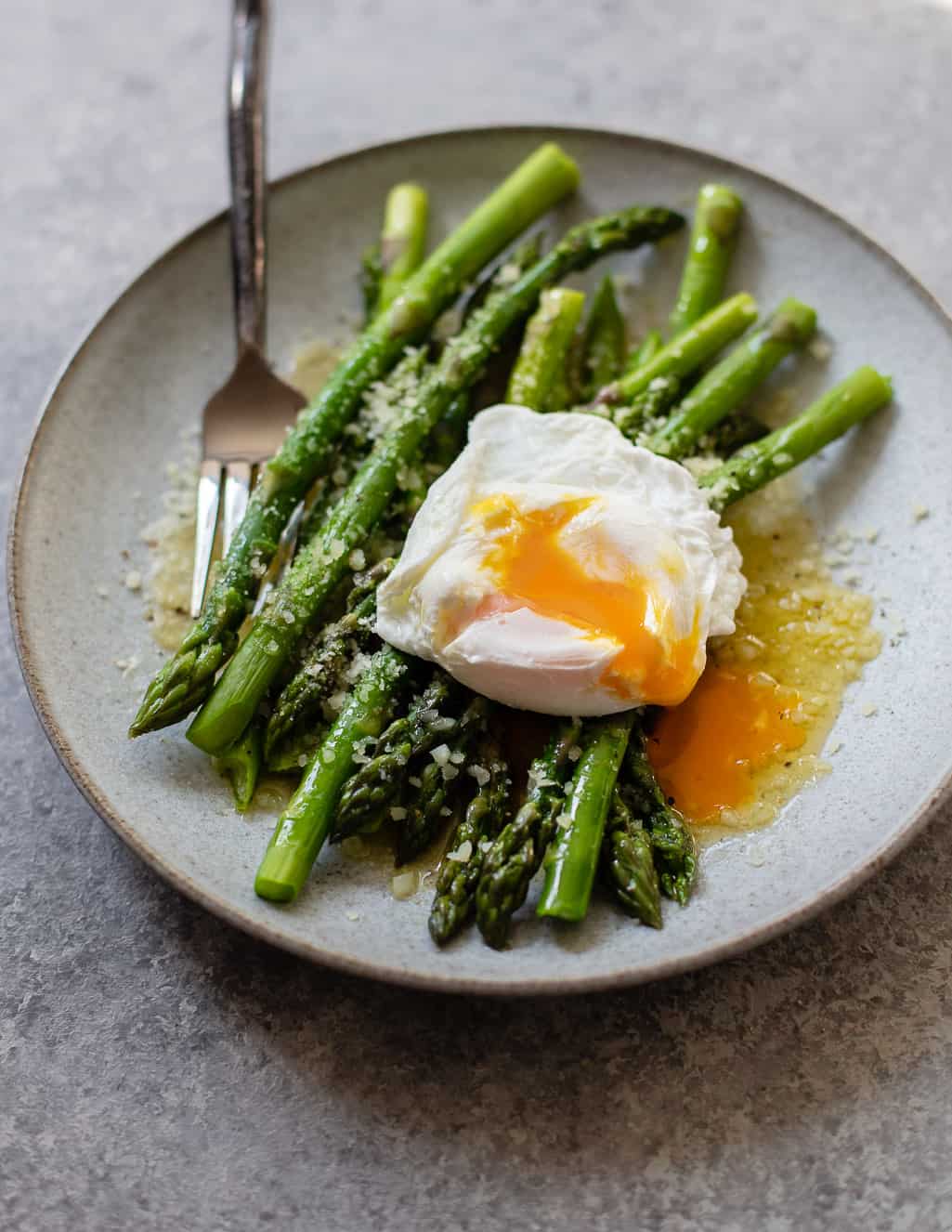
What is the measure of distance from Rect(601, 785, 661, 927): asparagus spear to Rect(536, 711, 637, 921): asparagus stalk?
0.04 meters

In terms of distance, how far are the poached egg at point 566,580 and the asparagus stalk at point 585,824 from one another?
0.07 m

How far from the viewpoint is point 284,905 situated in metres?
2.94

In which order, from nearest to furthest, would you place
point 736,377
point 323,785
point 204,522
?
point 323,785, point 204,522, point 736,377

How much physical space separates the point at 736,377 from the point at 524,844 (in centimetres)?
182

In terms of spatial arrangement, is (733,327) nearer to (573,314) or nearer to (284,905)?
(573,314)

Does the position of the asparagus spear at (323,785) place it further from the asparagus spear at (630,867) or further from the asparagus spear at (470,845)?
the asparagus spear at (630,867)

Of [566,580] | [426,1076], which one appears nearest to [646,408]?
[566,580]

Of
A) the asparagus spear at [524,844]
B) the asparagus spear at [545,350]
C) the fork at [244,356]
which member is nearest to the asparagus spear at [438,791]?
the asparagus spear at [524,844]

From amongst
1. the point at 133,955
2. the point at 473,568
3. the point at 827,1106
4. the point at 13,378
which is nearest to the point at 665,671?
the point at 473,568

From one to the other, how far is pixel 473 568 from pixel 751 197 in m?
1.99

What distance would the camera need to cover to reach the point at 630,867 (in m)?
2.91

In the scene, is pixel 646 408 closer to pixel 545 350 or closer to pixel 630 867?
pixel 545 350

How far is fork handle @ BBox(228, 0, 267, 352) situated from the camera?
4.07 meters

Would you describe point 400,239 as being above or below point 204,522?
above
